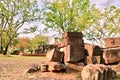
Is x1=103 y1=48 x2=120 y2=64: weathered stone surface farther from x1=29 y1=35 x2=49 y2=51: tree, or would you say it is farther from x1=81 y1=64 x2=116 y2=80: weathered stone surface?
x1=29 y1=35 x2=49 y2=51: tree

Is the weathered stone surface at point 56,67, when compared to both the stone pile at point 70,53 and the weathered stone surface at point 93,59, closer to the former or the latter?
the stone pile at point 70,53

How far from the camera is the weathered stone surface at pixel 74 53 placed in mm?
13727

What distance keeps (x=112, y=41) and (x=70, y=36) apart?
2.43 meters

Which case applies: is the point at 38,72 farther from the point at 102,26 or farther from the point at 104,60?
the point at 102,26

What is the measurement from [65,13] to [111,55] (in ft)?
105

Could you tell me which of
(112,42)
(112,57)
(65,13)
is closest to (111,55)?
(112,57)

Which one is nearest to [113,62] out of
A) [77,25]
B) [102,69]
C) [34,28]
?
[102,69]

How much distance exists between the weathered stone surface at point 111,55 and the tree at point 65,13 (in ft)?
98.8

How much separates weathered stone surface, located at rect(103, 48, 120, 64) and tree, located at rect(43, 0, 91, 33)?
1186 inches

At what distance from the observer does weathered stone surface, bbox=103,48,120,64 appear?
13445mm

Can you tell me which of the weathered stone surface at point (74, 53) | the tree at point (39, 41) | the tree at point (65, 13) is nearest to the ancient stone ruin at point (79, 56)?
the weathered stone surface at point (74, 53)

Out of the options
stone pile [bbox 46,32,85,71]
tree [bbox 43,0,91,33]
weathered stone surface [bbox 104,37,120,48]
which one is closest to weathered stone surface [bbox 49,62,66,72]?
stone pile [bbox 46,32,85,71]

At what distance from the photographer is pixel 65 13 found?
147 ft

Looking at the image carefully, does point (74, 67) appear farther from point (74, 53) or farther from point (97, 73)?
point (97, 73)
